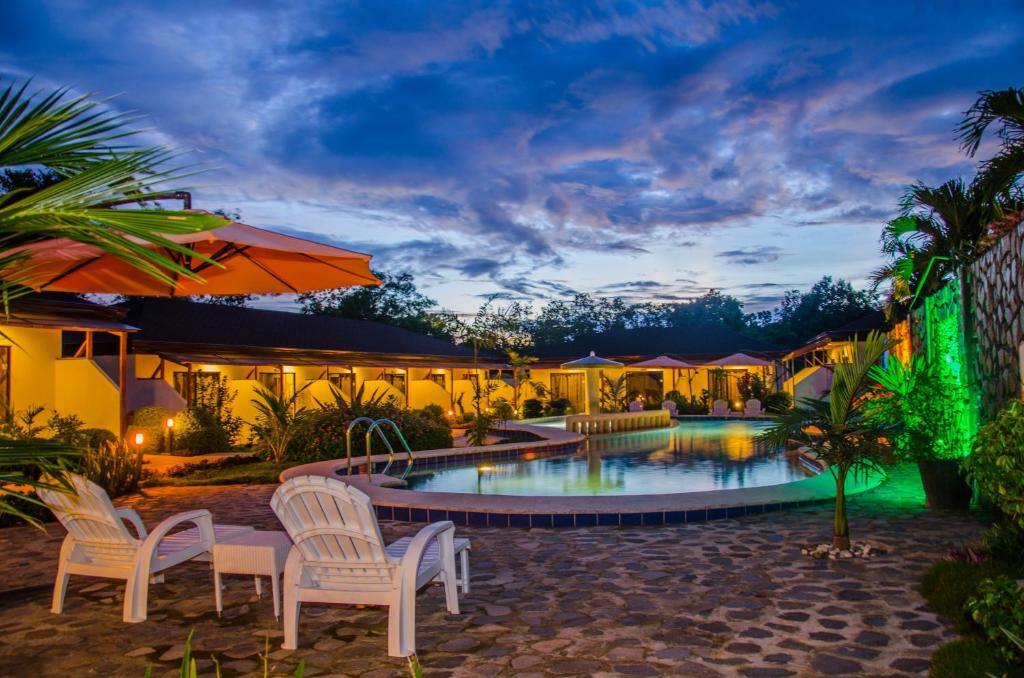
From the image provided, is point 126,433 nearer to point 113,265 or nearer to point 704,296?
point 113,265

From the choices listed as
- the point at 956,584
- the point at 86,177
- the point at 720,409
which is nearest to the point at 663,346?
the point at 720,409

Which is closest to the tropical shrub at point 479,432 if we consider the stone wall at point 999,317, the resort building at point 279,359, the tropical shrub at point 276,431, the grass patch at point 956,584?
the resort building at point 279,359

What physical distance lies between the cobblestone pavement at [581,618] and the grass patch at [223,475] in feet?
15.2

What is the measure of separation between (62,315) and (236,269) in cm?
961

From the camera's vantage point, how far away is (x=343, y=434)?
A: 14.1 meters

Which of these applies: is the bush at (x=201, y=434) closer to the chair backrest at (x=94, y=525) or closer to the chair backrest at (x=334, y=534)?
the chair backrest at (x=94, y=525)

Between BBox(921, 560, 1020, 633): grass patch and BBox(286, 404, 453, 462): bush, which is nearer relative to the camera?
BBox(921, 560, 1020, 633): grass patch

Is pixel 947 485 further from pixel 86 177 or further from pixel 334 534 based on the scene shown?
pixel 86 177

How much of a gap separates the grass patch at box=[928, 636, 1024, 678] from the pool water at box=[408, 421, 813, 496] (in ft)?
20.2

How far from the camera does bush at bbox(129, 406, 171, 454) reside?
15434mm

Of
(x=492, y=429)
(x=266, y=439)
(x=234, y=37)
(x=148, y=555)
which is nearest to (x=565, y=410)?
(x=492, y=429)

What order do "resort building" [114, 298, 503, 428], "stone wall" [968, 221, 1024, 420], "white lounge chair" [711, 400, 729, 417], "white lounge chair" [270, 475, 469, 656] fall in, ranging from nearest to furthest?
"white lounge chair" [270, 475, 469, 656] → "stone wall" [968, 221, 1024, 420] → "resort building" [114, 298, 503, 428] → "white lounge chair" [711, 400, 729, 417]

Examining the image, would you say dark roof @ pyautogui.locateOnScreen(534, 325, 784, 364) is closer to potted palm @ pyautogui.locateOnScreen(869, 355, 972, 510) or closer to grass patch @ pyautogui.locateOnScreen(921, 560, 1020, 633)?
potted palm @ pyautogui.locateOnScreen(869, 355, 972, 510)

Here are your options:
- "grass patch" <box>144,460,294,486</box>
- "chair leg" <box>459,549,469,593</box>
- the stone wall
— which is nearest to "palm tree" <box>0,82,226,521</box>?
"chair leg" <box>459,549,469,593</box>
